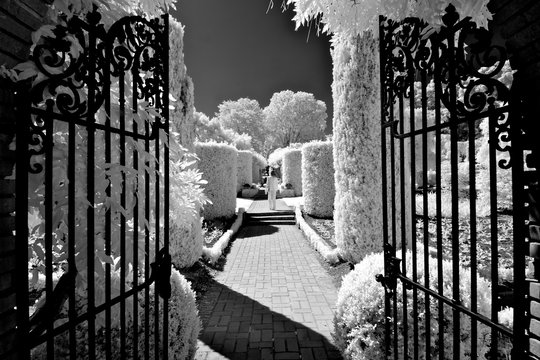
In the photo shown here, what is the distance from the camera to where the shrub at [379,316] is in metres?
2.86

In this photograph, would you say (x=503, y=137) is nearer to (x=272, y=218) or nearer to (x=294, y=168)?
(x=272, y=218)

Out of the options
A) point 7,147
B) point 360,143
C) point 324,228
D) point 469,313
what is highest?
point 360,143

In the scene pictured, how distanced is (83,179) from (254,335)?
318 centimetres

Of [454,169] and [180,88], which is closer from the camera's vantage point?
[454,169]

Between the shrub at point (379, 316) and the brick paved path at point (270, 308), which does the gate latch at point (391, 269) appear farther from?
the brick paved path at point (270, 308)

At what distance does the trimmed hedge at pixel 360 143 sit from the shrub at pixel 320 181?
6376 millimetres

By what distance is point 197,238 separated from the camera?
7.25 meters

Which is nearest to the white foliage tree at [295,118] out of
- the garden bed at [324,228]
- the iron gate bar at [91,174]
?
the garden bed at [324,228]

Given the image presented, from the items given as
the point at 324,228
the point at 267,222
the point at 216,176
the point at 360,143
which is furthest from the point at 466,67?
the point at 267,222

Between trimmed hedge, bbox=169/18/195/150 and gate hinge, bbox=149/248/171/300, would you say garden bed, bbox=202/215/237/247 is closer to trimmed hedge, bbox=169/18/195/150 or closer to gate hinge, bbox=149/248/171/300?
trimmed hedge, bbox=169/18/195/150

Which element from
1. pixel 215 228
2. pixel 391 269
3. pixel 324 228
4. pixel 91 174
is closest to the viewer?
pixel 91 174

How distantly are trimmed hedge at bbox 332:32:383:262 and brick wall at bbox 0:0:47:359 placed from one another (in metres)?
5.84

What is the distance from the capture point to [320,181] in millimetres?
13555

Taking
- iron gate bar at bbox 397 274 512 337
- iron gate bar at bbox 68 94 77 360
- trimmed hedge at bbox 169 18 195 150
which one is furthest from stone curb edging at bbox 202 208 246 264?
iron gate bar at bbox 68 94 77 360
